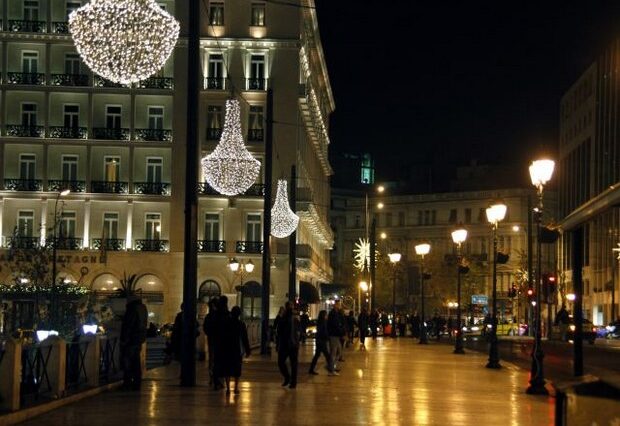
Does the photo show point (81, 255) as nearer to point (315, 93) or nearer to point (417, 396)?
point (315, 93)

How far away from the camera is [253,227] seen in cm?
8119

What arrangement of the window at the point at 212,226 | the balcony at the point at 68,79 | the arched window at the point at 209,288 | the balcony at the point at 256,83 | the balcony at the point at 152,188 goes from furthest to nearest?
1. the window at the point at 212,226
2. the arched window at the point at 209,288
3. the balcony at the point at 256,83
4. the balcony at the point at 152,188
5. the balcony at the point at 68,79

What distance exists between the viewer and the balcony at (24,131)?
258 ft

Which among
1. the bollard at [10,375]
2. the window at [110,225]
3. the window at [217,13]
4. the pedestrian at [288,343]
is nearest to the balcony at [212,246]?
the window at [110,225]

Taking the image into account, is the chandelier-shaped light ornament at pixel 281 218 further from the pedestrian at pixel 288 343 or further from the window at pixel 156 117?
the window at pixel 156 117

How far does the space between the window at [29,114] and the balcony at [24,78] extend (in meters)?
1.46

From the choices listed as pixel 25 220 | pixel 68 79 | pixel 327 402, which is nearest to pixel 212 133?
pixel 68 79

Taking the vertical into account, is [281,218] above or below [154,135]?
below

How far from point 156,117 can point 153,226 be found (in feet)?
23.3

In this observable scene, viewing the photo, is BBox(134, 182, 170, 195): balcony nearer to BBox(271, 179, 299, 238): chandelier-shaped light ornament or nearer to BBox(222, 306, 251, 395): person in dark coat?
BBox(271, 179, 299, 238): chandelier-shaped light ornament

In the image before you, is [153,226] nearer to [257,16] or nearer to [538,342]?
[257,16]

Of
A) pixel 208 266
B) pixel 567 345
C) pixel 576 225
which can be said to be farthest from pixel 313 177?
pixel 576 225

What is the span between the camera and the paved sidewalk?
18.3 m

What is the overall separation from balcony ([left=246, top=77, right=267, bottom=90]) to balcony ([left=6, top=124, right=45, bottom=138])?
533 inches
